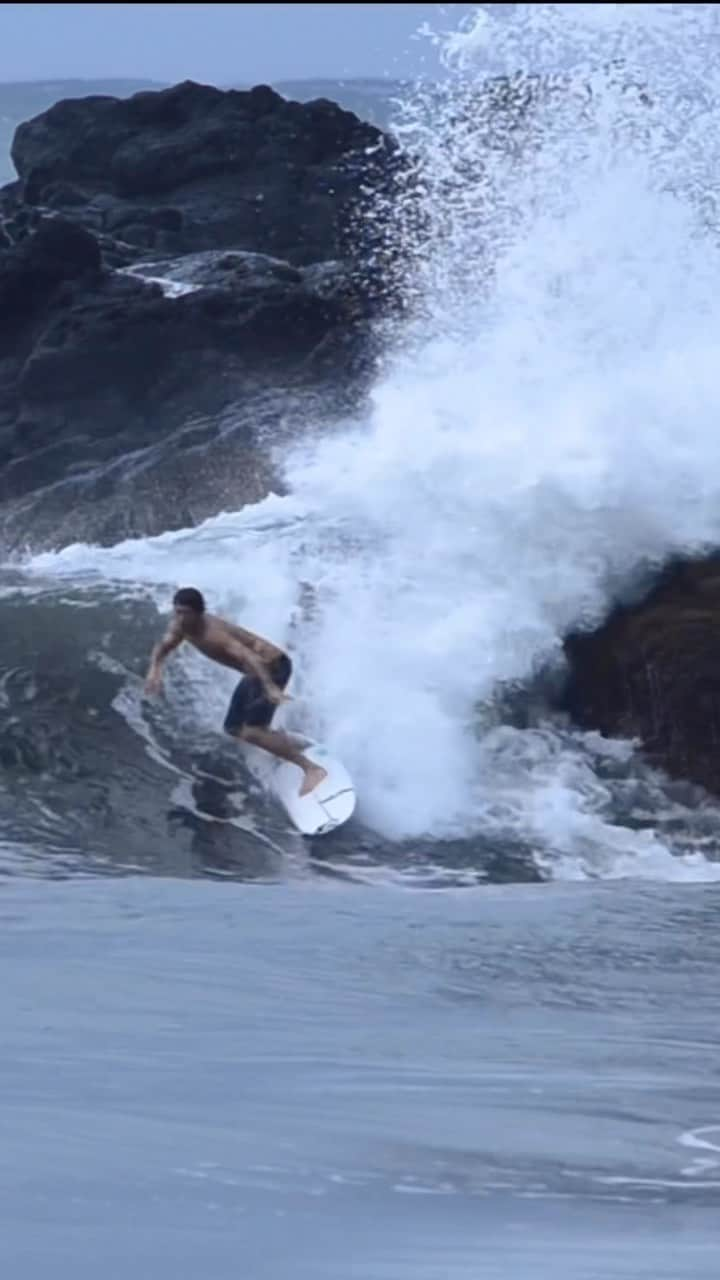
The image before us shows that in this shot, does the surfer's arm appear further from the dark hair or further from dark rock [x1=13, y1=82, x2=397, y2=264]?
dark rock [x1=13, y1=82, x2=397, y2=264]

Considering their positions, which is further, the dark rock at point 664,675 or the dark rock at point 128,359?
the dark rock at point 128,359

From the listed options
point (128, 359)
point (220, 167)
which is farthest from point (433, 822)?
point (220, 167)

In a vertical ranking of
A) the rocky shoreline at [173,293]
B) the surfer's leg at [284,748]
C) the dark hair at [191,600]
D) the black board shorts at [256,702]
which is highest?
the rocky shoreline at [173,293]

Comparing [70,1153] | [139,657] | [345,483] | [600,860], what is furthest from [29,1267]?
[345,483]

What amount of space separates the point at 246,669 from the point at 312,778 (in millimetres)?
661

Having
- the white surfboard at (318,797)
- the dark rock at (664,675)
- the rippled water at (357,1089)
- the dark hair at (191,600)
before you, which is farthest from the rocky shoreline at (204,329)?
the rippled water at (357,1089)

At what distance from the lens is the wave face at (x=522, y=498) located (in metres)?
11.6

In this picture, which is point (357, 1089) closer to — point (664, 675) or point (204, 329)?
point (664, 675)

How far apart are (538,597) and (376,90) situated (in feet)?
80.1

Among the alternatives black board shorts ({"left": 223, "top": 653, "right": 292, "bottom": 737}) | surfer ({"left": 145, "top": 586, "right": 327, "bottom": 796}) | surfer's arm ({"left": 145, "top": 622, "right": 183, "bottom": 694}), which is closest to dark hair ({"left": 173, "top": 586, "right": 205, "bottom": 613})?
surfer ({"left": 145, "top": 586, "right": 327, "bottom": 796})

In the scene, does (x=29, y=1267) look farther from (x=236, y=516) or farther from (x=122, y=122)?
(x=122, y=122)

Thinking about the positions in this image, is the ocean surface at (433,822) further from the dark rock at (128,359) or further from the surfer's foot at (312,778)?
the dark rock at (128,359)

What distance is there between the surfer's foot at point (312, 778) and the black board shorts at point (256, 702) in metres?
0.38

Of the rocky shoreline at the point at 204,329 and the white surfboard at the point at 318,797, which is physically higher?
the rocky shoreline at the point at 204,329
